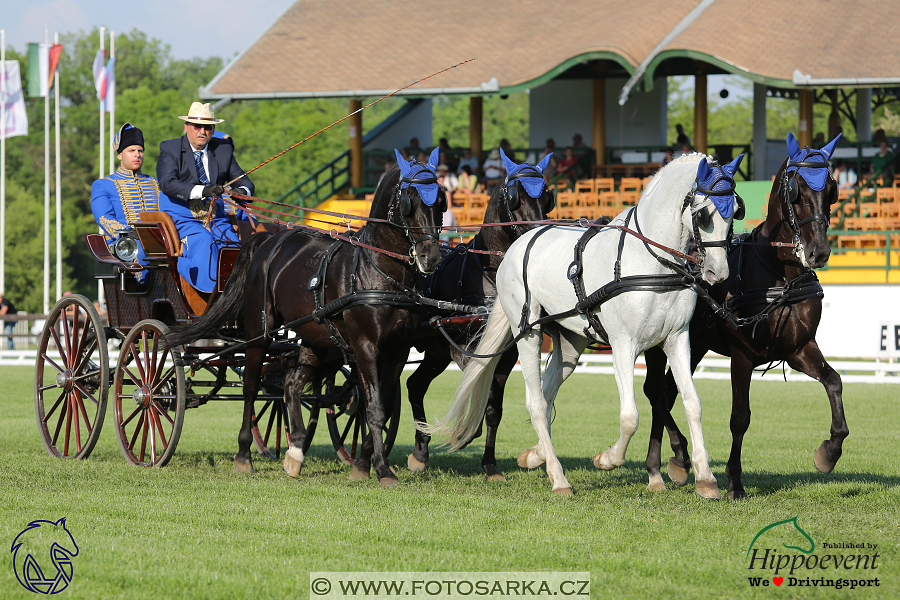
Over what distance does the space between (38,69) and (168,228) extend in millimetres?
26300

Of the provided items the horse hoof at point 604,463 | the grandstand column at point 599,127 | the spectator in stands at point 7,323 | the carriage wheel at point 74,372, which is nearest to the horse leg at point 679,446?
the horse hoof at point 604,463

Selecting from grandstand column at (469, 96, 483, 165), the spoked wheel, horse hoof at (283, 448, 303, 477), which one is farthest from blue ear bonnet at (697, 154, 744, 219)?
grandstand column at (469, 96, 483, 165)

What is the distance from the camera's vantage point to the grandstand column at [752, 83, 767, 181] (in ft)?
87.1

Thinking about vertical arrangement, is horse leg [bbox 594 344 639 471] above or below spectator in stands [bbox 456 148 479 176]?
below

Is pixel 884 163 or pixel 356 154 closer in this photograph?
pixel 884 163

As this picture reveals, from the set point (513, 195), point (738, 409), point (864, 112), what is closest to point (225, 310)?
point (513, 195)

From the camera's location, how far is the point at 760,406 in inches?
548

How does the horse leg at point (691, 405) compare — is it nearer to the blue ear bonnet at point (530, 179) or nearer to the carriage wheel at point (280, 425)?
the blue ear bonnet at point (530, 179)

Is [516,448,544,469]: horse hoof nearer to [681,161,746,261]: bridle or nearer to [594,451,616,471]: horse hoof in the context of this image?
[594,451,616,471]: horse hoof

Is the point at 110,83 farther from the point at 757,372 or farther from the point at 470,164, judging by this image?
the point at 757,372

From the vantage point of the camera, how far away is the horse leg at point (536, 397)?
7.28m

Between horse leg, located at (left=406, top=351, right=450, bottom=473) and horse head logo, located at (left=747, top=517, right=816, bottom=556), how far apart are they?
134 inches

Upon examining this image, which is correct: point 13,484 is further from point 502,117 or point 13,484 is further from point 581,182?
point 502,117

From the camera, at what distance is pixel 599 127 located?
2628 centimetres
